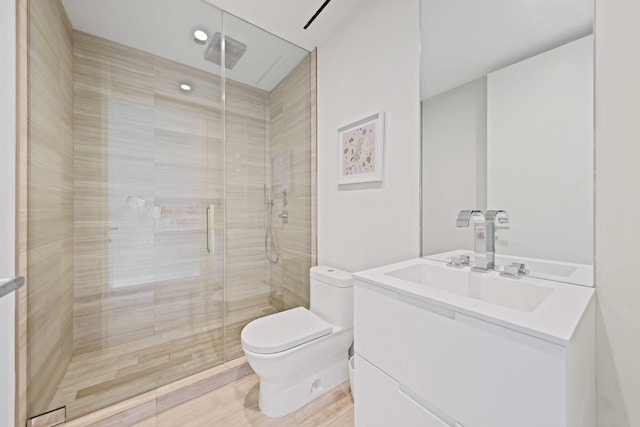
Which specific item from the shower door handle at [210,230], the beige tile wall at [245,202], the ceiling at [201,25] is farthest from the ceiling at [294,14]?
the shower door handle at [210,230]

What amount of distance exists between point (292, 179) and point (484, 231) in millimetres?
1568

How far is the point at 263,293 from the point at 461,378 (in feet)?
5.81

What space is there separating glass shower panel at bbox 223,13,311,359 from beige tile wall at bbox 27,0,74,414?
3.24 feet

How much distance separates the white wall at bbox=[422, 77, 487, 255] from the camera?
1139mm

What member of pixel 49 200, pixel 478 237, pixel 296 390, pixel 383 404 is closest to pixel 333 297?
pixel 296 390

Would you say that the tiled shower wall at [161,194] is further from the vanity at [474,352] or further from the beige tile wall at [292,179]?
the vanity at [474,352]

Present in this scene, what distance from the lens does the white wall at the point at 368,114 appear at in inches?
54.2

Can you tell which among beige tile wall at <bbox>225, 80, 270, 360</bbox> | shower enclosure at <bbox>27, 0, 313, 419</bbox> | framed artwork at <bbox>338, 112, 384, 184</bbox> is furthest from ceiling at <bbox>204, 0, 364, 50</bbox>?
framed artwork at <bbox>338, 112, 384, 184</bbox>

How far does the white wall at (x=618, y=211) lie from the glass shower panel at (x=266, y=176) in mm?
1655

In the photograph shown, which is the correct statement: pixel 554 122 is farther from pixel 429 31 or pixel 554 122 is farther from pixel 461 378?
pixel 461 378

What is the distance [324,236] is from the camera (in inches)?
78.7
